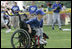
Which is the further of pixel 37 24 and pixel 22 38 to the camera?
pixel 22 38

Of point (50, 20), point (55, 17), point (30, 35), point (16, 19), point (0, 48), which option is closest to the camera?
point (30, 35)

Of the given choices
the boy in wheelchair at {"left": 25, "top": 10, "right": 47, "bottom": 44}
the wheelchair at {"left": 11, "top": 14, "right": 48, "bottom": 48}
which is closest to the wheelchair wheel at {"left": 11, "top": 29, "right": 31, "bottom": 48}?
the wheelchair at {"left": 11, "top": 14, "right": 48, "bottom": 48}

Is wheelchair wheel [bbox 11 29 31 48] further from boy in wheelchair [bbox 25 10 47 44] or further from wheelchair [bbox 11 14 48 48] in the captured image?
boy in wheelchair [bbox 25 10 47 44]

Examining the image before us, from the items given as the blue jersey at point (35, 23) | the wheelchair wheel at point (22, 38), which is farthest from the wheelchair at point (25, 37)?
the blue jersey at point (35, 23)

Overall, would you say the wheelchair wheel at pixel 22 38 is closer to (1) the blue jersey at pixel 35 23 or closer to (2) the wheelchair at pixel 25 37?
(2) the wheelchair at pixel 25 37

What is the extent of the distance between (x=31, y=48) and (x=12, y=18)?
349 inches

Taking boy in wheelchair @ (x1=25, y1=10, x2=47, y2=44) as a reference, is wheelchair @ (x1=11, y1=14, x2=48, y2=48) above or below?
below

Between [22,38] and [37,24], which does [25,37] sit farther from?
[37,24]

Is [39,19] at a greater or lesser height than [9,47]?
greater

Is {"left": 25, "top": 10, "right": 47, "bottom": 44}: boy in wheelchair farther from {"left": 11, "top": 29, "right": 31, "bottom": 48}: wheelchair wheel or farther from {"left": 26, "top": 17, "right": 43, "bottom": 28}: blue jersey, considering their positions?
{"left": 11, "top": 29, "right": 31, "bottom": 48}: wheelchair wheel

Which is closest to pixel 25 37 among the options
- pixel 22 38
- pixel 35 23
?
pixel 22 38

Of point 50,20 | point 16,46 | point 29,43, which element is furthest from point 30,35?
point 50,20

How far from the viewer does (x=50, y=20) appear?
19734 millimetres

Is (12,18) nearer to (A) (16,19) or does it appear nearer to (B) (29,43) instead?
(A) (16,19)
